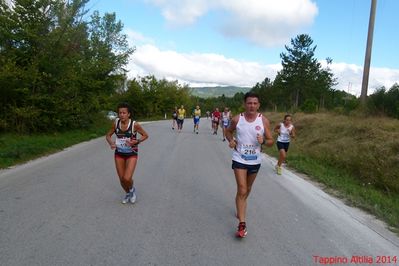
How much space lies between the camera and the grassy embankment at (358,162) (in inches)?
295

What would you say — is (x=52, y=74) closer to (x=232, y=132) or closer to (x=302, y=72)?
(x=232, y=132)

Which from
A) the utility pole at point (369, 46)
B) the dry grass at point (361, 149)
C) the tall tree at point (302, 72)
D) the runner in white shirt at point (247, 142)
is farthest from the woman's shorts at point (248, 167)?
the tall tree at point (302, 72)

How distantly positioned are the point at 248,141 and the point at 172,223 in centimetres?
158

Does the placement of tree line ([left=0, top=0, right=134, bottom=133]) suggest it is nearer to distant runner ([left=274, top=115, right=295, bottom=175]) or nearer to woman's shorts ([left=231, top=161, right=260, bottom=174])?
distant runner ([left=274, top=115, right=295, bottom=175])

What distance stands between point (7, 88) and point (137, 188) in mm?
9723

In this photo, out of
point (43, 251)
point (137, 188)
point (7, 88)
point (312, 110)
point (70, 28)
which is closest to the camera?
point (43, 251)

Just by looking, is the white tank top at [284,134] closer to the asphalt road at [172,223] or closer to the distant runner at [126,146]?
the asphalt road at [172,223]

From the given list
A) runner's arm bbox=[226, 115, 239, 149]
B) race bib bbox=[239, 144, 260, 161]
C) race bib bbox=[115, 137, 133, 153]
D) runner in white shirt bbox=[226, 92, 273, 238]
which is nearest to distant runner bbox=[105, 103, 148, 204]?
race bib bbox=[115, 137, 133, 153]

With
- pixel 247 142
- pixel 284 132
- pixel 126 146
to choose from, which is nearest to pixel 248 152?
pixel 247 142

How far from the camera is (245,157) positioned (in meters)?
5.13

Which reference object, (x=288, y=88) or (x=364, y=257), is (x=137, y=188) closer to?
(x=364, y=257)

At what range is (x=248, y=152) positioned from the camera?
16.8ft

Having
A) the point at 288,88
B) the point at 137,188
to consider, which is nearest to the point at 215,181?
the point at 137,188

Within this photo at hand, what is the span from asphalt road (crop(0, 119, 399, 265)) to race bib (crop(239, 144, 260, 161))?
1.00m
